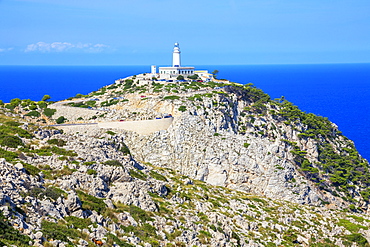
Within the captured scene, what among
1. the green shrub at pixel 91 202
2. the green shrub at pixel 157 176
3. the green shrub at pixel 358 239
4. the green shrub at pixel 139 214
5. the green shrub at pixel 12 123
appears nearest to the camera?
the green shrub at pixel 91 202

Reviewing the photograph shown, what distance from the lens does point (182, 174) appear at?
65562 mm

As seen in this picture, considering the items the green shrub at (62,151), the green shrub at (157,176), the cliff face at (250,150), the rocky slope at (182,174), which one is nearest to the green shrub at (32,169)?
the rocky slope at (182,174)

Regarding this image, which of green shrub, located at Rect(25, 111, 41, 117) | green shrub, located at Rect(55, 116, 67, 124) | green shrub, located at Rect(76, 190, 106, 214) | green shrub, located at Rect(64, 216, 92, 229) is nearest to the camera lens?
green shrub, located at Rect(64, 216, 92, 229)

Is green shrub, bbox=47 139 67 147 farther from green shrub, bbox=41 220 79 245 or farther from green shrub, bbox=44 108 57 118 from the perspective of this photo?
green shrub, bbox=44 108 57 118

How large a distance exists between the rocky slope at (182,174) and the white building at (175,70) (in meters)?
8.82

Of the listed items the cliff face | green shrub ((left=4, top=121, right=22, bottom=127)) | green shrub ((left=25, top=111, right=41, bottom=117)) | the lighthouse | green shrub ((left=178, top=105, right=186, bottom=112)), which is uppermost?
the lighthouse

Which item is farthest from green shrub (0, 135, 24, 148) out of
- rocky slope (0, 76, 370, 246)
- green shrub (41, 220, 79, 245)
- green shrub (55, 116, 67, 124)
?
green shrub (55, 116, 67, 124)

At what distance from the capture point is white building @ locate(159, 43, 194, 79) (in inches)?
3966

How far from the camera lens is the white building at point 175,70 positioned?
330 ft

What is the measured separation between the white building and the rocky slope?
8816 millimetres

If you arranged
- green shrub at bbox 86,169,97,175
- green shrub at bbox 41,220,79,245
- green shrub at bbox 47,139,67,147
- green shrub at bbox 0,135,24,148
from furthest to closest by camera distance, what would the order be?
green shrub at bbox 47,139,67,147 → green shrub at bbox 0,135,24,148 → green shrub at bbox 86,169,97,175 → green shrub at bbox 41,220,79,245

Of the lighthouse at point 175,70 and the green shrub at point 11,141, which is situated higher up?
the lighthouse at point 175,70

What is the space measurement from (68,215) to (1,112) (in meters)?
38.0

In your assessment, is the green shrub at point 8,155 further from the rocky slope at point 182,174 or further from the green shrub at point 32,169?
the green shrub at point 32,169
